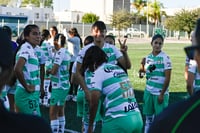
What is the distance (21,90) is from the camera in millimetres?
6891

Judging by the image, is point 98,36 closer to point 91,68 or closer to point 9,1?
point 91,68

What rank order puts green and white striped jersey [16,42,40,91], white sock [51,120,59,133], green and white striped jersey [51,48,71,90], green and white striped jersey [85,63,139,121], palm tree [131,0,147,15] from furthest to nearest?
palm tree [131,0,147,15]
green and white striped jersey [51,48,71,90]
white sock [51,120,59,133]
green and white striped jersey [16,42,40,91]
green and white striped jersey [85,63,139,121]

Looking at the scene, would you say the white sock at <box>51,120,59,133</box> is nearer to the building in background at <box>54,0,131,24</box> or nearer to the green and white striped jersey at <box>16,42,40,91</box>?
the green and white striped jersey at <box>16,42,40,91</box>

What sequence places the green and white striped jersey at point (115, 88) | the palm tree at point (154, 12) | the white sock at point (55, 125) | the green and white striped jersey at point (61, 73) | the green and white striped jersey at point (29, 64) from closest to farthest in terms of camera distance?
the green and white striped jersey at point (115, 88) → the green and white striped jersey at point (29, 64) → the white sock at point (55, 125) → the green and white striped jersey at point (61, 73) → the palm tree at point (154, 12)

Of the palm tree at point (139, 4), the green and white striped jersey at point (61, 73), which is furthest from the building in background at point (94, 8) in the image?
the green and white striped jersey at point (61, 73)

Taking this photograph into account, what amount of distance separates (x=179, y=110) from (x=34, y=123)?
631mm

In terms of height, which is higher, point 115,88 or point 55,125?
point 115,88

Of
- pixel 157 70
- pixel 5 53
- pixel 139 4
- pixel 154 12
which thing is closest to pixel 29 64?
pixel 157 70

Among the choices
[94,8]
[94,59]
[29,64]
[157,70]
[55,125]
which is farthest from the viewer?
[94,8]

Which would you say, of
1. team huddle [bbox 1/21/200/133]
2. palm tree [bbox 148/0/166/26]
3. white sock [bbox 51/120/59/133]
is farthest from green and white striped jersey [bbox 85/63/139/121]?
palm tree [bbox 148/0/166/26]

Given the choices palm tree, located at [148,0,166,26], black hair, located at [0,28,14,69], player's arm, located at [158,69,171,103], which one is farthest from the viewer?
palm tree, located at [148,0,166,26]

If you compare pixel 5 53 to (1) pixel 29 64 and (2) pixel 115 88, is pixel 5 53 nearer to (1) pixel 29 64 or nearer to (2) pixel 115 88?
(2) pixel 115 88

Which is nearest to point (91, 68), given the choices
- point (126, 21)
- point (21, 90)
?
point (21, 90)

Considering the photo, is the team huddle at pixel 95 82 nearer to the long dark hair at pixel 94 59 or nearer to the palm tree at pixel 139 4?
the long dark hair at pixel 94 59
